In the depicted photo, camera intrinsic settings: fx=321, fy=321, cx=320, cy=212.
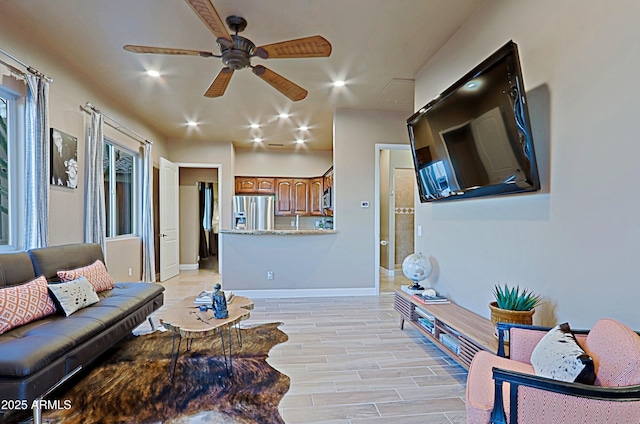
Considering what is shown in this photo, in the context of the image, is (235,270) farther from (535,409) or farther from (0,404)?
(535,409)

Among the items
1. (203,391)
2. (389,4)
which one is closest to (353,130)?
(389,4)

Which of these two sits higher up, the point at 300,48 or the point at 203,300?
the point at 300,48

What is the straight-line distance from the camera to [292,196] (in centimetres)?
771

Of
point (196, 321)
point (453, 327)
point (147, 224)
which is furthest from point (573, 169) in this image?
point (147, 224)

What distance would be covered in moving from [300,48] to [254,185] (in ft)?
17.8

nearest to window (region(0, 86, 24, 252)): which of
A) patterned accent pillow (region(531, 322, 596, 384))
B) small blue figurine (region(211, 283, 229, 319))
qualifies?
small blue figurine (region(211, 283, 229, 319))

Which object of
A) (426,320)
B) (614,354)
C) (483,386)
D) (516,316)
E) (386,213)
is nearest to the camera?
(614,354)

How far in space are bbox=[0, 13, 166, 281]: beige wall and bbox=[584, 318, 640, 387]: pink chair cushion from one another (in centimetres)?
429

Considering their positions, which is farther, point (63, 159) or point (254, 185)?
point (254, 185)

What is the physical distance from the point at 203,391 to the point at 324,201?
211 inches

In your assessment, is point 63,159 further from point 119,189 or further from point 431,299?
point 431,299

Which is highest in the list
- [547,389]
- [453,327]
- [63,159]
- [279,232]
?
[63,159]

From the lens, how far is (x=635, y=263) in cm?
148

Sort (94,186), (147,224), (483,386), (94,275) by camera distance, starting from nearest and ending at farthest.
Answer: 1. (483,386)
2. (94,275)
3. (94,186)
4. (147,224)
